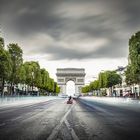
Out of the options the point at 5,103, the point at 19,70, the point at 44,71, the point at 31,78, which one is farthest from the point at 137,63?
the point at 44,71

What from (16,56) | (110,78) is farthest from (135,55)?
(110,78)

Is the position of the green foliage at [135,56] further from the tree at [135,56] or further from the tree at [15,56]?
the tree at [15,56]

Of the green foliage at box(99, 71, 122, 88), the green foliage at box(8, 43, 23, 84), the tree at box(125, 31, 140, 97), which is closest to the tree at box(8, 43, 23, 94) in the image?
the green foliage at box(8, 43, 23, 84)

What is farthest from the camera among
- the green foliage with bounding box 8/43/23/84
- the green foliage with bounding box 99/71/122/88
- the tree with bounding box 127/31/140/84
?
the green foliage with bounding box 99/71/122/88

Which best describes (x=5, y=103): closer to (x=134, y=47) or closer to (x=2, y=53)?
(x=2, y=53)

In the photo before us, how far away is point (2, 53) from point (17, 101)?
33.9ft

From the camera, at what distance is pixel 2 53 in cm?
5481

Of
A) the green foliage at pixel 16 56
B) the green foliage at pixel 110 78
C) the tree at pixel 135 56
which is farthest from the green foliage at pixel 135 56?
the green foliage at pixel 110 78

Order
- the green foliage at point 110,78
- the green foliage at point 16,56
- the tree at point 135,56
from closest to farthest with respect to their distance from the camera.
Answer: the tree at point 135,56 → the green foliage at point 16,56 → the green foliage at point 110,78

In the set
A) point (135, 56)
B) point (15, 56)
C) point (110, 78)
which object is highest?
point (15, 56)

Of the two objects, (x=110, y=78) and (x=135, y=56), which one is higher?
(x=110, y=78)

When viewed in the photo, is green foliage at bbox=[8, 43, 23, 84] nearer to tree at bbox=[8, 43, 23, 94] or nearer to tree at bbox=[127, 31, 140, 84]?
tree at bbox=[8, 43, 23, 94]

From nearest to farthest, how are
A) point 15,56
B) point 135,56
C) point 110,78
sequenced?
point 135,56 → point 15,56 → point 110,78

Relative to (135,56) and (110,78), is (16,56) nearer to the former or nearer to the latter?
(135,56)
